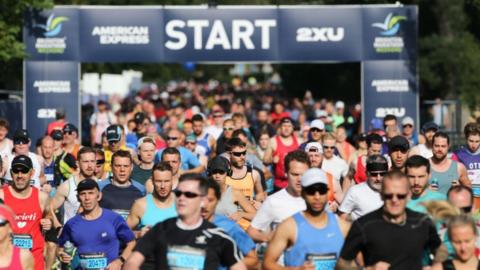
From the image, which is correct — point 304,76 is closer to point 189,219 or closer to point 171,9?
point 171,9

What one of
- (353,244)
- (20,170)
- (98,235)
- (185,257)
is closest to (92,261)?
(98,235)

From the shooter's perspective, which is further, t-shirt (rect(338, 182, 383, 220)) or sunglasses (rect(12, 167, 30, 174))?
sunglasses (rect(12, 167, 30, 174))

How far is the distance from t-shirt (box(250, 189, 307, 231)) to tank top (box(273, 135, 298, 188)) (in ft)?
23.4

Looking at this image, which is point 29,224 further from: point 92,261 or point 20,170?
point 92,261

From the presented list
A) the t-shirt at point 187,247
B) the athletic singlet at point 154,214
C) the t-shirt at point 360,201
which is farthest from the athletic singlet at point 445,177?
the t-shirt at point 187,247

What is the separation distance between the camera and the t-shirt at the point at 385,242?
329 inches

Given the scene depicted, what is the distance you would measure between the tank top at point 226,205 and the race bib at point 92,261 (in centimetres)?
119

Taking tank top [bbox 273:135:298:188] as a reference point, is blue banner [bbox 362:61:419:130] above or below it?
above

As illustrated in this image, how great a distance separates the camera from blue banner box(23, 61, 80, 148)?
26141 millimetres

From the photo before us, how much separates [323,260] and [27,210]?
166 inches

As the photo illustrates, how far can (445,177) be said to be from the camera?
13.3 meters

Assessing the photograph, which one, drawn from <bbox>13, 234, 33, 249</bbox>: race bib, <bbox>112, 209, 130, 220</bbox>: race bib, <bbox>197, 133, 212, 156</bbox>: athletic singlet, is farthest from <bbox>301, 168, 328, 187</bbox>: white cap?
<bbox>197, 133, 212, 156</bbox>: athletic singlet

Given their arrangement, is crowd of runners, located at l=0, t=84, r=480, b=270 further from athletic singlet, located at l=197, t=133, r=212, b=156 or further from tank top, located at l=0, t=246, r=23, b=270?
athletic singlet, located at l=197, t=133, r=212, b=156

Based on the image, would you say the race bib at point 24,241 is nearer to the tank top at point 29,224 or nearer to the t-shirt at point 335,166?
the tank top at point 29,224
